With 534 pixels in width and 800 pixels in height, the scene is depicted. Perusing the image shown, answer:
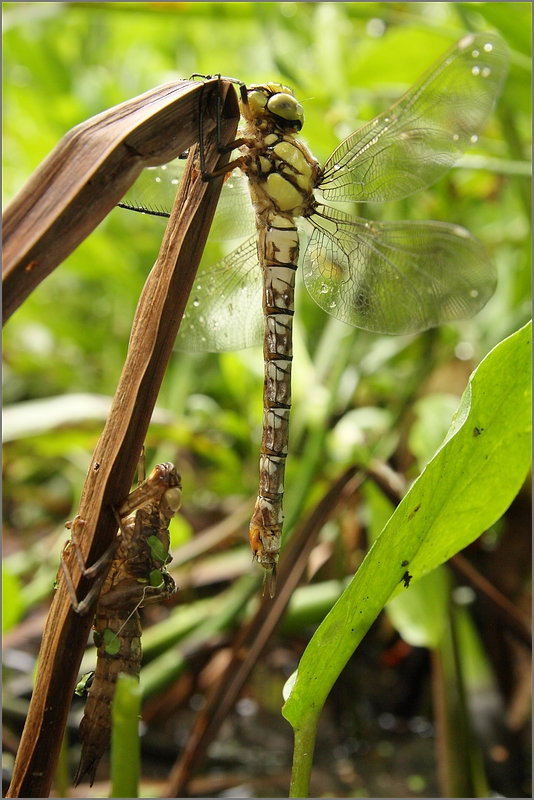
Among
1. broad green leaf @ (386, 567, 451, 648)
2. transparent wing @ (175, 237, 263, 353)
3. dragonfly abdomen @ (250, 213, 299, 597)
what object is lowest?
broad green leaf @ (386, 567, 451, 648)

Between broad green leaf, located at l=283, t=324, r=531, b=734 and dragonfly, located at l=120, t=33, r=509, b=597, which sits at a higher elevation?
dragonfly, located at l=120, t=33, r=509, b=597

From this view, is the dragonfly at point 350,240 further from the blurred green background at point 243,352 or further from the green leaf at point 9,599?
the green leaf at point 9,599

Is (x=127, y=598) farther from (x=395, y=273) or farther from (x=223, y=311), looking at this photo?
(x=395, y=273)

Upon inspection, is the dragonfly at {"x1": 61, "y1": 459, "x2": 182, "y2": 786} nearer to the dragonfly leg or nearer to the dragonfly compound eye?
the dragonfly leg

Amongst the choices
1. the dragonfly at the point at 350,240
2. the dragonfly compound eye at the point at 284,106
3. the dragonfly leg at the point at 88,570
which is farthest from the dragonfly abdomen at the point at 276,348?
the dragonfly leg at the point at 88,570

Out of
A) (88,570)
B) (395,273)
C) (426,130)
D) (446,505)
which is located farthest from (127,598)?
(426,130)

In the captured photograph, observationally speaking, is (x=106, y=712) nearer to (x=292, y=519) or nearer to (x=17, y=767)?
(x=17, y=767)

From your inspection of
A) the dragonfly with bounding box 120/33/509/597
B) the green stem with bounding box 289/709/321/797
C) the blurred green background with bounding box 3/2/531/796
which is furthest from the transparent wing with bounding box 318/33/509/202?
the green stem with bounding box 289/709/321/797
